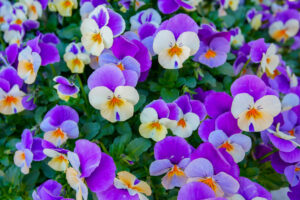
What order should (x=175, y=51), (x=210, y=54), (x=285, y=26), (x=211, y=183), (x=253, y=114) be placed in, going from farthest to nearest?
(x=285, y=26)
(x=210, y=54)
(x=175, y=51)
(x=253, y=114)
(x=211, y=183)

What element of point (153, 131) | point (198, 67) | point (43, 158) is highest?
point (198, 67)

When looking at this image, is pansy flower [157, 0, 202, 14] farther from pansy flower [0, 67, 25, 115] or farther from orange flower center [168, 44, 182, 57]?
pansy flower [0, 67, 25, 115]

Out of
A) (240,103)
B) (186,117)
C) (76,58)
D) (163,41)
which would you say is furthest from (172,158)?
(76,58)

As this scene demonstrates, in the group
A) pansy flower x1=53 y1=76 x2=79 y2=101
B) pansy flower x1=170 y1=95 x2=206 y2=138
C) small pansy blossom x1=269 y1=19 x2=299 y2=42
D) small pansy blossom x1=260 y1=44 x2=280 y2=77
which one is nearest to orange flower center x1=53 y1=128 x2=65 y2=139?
pansy flower x1=53 y1=76 x2=79 y2=101

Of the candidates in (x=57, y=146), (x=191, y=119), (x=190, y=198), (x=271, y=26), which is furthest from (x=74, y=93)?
(x=271, y=26)

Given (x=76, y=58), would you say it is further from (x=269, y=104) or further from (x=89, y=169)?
(x=269, y=104)

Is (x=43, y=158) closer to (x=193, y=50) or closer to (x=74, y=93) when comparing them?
(x=74, y=93)

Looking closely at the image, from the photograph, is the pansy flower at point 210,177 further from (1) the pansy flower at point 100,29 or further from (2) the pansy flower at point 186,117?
(1) the pansy flower at point 100,29
